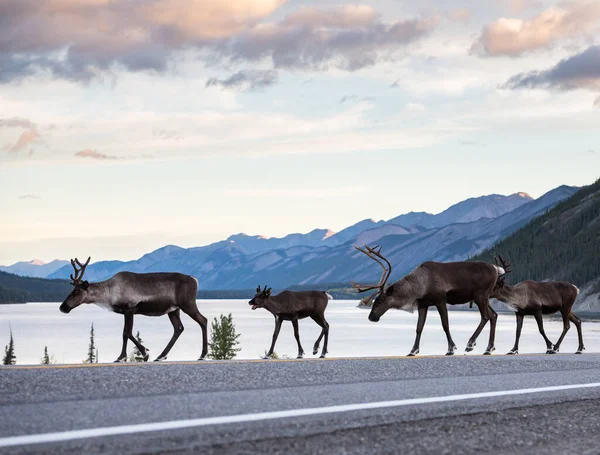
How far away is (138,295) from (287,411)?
400 inches

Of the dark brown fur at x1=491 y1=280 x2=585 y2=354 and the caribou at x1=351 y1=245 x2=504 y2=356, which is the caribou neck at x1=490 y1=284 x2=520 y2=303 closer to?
the dark brown fur at x1=491 y1=280 x2=585 y2=354

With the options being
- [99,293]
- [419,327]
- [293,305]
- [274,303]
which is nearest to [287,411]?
[99,293]

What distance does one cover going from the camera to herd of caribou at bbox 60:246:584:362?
17844 mm

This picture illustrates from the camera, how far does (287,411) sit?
8.16m

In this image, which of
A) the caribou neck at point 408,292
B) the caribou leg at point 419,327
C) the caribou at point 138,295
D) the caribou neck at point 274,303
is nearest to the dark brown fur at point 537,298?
the caribou leg at point 419,327

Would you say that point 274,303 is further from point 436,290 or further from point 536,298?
point 536,298

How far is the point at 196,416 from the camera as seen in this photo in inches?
301

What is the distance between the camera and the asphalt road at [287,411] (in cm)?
675

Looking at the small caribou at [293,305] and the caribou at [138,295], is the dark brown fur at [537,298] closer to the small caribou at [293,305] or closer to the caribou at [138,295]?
the small caribou at [293,305]

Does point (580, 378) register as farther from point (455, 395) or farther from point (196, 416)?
point (196, 416)

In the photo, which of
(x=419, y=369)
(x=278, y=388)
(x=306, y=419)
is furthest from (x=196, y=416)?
(x=419, y=369)

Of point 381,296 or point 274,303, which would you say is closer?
point 381,296

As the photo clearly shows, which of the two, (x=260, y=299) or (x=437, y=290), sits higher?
(x=437, y=290)

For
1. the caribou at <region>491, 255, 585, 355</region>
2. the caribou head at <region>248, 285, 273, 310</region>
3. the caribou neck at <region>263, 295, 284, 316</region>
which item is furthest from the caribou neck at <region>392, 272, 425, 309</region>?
the caribou neck at <region>263, 295, 284, 316</region>
